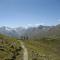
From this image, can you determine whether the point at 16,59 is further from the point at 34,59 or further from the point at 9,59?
the point at 34,59

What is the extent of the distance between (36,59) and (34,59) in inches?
24.7

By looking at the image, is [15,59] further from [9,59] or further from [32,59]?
[32,59]

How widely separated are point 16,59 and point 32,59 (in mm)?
5310

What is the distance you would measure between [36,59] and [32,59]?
1282 millimetres

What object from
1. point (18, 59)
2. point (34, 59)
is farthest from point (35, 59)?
point (18, 59)

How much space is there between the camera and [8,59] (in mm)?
53062

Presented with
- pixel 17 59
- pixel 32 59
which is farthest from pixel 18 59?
pixel 32 59

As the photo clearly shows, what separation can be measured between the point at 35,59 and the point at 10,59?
25.5ft

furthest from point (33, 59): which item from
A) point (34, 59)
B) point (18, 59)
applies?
point (18, 59)

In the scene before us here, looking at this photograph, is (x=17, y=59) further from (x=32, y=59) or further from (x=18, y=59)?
(x=32, y=59)

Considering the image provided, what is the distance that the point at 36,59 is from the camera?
53188mm

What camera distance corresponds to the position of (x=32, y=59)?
52.9 m

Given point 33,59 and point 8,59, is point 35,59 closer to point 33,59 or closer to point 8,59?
point 33,59

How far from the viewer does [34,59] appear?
53125 mm
